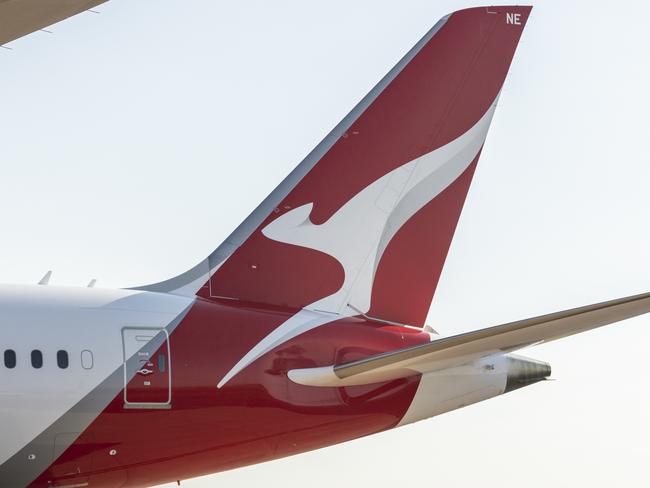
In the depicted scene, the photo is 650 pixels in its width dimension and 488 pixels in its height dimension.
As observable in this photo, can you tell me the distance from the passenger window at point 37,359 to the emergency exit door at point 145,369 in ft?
3.32

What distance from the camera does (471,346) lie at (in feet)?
50.8

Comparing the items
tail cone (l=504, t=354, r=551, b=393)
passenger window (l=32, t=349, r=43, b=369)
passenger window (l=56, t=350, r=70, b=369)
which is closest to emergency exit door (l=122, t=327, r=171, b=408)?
passenger window (l=56, t=350, r=70, b=369)

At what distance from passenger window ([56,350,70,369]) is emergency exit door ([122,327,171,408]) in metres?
0.71

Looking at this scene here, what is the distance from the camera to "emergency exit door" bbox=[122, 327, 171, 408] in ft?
52.1

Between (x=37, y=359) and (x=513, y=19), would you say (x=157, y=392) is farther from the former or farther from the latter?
(x=513, y=19)

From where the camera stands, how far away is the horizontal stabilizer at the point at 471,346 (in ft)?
45.7

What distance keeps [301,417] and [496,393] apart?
2634mm

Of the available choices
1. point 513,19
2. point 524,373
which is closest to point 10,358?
point 524,373

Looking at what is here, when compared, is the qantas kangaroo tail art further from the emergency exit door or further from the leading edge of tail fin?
the emergency exit door

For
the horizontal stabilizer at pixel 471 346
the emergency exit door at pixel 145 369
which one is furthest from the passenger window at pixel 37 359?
the horizontal stabilizer at pixel 471 346

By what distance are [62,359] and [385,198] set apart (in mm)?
5374

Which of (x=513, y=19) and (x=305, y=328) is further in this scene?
(x=513, y=19)

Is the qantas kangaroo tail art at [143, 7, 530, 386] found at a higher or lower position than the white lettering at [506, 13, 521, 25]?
lower

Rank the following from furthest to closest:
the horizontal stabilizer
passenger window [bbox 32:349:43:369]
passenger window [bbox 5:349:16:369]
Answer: passenger window [bbox 32:349:43:369] → passenger window [bbox 5:349:16:369] → the horizontal stabilizer
